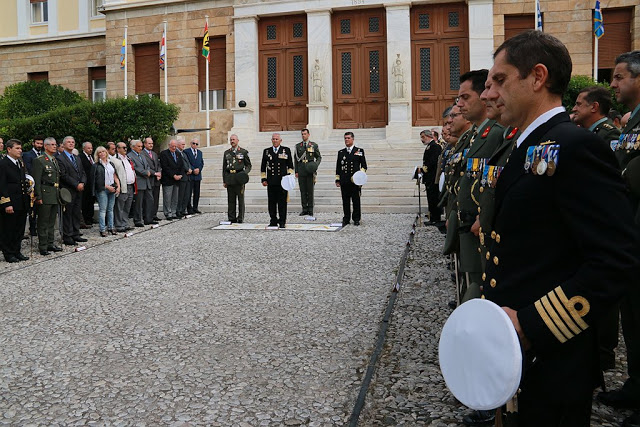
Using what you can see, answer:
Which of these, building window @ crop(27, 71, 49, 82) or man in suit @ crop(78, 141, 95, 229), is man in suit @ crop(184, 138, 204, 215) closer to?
man in suit @ crop(78, 141, 95, 229)

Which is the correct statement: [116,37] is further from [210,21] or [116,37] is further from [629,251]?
[629,251]

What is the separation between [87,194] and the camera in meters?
13.1

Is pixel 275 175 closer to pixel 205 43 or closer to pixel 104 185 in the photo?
pixel 104 185

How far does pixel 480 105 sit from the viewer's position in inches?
158

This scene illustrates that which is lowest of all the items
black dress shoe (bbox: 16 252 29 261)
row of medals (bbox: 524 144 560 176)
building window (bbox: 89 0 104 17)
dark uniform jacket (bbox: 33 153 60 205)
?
black dress shoe (bbox: 16 252 29 261)

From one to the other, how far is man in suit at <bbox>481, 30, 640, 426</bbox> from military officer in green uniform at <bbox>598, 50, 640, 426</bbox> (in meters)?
1.74

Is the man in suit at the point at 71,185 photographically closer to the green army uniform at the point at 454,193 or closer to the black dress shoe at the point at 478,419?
the green army uniform at the point at 454,193

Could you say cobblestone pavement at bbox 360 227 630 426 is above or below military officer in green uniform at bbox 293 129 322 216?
below

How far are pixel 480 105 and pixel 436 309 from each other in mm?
2604

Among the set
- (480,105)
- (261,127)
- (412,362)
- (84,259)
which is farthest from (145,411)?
(261,127)

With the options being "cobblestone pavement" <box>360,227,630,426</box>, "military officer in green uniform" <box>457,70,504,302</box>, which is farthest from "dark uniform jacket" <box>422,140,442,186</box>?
"military officer in green uniform" <box>457,70,504,302</box>

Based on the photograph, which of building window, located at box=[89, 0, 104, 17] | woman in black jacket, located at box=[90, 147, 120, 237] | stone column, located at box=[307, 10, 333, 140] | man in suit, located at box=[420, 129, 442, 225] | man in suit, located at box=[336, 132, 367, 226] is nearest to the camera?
woman in black jacket, located at box=[90, 147, 120, 237]

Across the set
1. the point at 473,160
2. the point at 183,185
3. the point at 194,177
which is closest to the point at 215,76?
the point at 194,177

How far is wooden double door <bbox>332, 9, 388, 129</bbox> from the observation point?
22.4m
